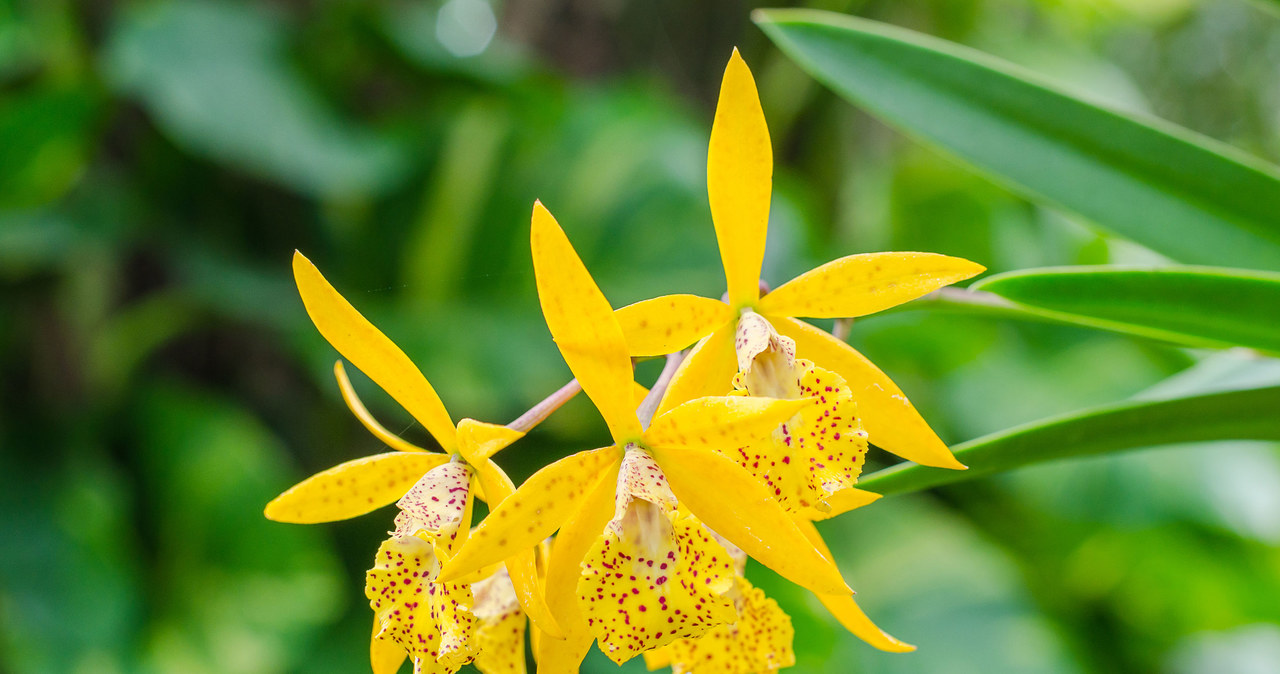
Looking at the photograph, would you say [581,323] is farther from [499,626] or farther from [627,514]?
[499,626]

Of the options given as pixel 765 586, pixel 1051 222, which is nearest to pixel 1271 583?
pixel 1051 222

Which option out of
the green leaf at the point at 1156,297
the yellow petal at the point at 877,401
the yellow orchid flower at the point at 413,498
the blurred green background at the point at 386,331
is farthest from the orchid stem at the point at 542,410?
the blurred green background at the point at 386,331

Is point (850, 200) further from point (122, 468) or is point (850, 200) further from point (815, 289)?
point (815, 289)

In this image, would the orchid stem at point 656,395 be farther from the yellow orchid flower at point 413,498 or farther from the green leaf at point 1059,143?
the green leaf at point 1059,143

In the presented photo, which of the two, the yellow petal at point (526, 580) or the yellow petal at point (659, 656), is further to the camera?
the yellow petal at point (659, 656)

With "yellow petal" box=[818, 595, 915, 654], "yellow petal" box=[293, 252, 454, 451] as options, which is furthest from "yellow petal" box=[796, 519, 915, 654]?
"yellow petal" box=[293, 252, 454, 451]

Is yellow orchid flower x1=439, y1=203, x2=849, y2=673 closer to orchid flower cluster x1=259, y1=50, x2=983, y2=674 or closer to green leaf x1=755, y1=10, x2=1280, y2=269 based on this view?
orchid flower cluster x1=259, y1=50, x2=983, y2=674

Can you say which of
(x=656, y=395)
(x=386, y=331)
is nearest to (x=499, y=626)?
(x=656, y=395)
